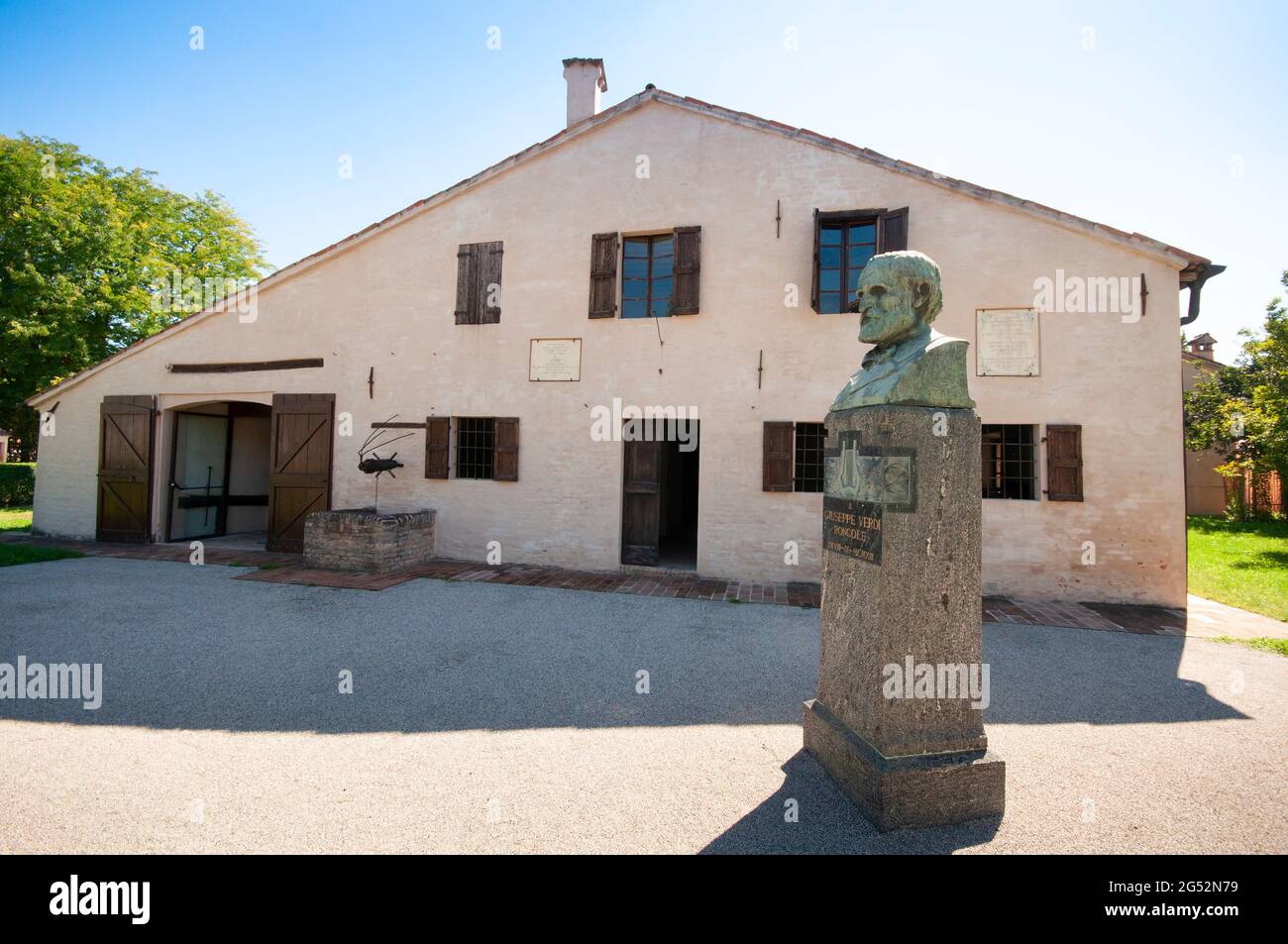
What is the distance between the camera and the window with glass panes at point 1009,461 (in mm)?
7441

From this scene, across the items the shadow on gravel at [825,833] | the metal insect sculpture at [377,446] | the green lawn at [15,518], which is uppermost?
the metal insect sculpture at [377,446]

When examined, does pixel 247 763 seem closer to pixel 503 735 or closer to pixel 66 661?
pixel 503 735

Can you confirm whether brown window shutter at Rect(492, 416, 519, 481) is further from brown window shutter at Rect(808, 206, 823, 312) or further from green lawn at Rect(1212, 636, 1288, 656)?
green lawn at Rect(1212, 636, 1288, 656)

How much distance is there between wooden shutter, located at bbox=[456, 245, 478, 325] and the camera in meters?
9.17

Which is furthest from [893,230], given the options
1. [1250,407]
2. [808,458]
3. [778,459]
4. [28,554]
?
[1250,407]

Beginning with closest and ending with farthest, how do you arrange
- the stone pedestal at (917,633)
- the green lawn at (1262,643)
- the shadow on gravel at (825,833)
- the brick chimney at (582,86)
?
the shadow on gravel at (825,833) → the stone pedestal at (917,633) → the green lawn at (1262,643) → the brick chimney at (582,86)

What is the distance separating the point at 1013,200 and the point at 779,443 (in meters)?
4.53

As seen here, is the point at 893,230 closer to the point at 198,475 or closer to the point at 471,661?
the point at 471,661

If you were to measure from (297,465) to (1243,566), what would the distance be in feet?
56.0

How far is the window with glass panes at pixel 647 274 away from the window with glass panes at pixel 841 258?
231cm

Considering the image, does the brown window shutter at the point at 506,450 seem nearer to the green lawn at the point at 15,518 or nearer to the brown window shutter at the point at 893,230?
the brown window shutter at the point at 893,230

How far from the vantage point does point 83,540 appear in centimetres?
1030

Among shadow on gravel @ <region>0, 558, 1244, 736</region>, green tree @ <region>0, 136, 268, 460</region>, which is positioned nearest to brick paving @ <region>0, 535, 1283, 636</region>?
shadow on gravel @ <region>0, 558, 1244, 736</region>

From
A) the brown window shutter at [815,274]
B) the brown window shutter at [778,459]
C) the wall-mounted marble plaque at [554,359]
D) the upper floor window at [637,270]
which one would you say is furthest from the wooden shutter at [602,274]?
the brown window shutter at [778,459]
